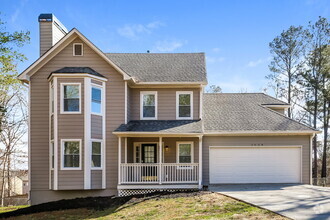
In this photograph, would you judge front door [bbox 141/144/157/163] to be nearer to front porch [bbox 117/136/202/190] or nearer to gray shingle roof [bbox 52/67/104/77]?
front porch [bbox 117/136/202/190]

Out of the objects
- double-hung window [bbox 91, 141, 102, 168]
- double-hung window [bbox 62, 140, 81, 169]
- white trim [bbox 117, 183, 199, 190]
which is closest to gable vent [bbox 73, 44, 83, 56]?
double-hung window [bbox 62, 140, 81, 169]

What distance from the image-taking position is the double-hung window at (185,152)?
55.2 feet

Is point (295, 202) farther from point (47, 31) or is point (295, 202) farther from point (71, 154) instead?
point (47, 31)

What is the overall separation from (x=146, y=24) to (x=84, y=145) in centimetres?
744

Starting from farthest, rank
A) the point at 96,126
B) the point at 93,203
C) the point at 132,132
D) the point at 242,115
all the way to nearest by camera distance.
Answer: the point at 242,115 < the point at 96,126 < the point at 132,132 < the point at 93,203

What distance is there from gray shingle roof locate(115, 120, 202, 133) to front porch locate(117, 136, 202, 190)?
512mm

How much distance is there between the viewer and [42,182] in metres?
15.7

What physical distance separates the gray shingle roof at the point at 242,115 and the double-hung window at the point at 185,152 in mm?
1199

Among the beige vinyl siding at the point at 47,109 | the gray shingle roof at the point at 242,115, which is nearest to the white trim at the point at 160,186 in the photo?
the beige vinyl siding at the point at 47,109

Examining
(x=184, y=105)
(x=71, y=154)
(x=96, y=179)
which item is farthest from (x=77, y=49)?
(x=96, y=179)

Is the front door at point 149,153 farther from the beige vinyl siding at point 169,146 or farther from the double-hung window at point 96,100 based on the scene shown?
the double-hung window at point 96,100

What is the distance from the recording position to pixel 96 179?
598 inches

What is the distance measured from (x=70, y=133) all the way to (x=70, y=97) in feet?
5.37

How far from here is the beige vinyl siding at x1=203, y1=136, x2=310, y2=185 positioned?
55.4 ft
